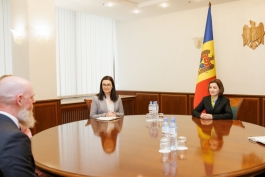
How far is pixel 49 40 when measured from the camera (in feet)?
14.8

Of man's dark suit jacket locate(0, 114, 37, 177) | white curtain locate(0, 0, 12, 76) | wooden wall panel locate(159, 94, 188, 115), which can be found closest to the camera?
man's dark suit jacket locate(0, 114, 37, 177)

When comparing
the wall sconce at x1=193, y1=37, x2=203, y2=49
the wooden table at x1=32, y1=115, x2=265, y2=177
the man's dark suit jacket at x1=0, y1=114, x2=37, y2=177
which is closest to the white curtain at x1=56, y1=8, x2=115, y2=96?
the wall sconce at x1=193, y1=37, x2=203, y2=49

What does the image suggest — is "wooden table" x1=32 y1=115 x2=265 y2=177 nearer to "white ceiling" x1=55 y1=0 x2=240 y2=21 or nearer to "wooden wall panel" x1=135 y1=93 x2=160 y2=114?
"white ceiling" x1=55 y1=0 x2=240 y2=21

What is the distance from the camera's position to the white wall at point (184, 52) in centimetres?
493

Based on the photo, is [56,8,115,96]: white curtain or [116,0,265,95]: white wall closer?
[116,0,265,95]: white wall

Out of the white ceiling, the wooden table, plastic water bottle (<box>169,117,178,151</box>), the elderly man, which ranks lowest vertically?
the wooden table

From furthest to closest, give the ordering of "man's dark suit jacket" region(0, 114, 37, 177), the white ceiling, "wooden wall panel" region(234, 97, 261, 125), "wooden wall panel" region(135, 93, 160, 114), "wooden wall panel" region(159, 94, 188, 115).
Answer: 1. "wooden wall panel" region(135, 93, 160, 114)
2. "wooden wall panel" region(159, 94, 188, 115)
3. the white ceiling
4. "wooden wall panel" region(234, 97, 261, 125)
5. "man's dark suit jacket" region(0, 114, 37, 177)

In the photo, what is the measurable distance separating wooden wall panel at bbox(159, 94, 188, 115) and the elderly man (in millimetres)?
4596

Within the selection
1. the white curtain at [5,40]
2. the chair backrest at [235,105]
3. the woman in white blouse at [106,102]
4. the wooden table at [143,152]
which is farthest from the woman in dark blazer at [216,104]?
the white curtain at [5,40]

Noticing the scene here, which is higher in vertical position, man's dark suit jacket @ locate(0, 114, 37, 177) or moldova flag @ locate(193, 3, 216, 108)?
moldova flag @ locate(193, 3, 216, 108)

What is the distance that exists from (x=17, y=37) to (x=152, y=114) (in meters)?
2.69

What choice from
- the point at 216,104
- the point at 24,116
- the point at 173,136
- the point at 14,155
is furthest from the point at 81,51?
the point at 14,155

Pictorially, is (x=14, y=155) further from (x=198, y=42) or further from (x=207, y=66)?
(x=198, y=42)

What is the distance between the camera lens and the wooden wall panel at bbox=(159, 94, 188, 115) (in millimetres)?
5770
